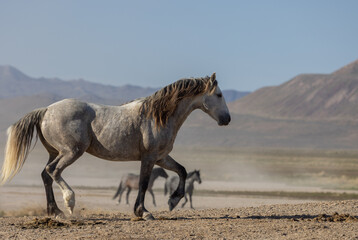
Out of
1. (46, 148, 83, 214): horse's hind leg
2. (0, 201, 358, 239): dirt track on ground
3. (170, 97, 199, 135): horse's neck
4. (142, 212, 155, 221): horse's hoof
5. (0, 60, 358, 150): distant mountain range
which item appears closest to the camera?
(0, 201, 358, 239): dirt track on ground

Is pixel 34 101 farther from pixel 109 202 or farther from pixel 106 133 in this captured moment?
pixel 106 133

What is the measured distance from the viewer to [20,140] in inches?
409

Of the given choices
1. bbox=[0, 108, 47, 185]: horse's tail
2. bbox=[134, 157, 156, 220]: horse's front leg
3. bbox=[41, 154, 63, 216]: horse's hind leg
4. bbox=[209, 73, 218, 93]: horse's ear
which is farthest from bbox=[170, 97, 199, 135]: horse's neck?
bbox=[41, 154, 63, 216]: horse's hind leg

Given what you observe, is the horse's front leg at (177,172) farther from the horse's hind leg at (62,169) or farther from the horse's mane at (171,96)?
the horse's hind leg at (62,169)

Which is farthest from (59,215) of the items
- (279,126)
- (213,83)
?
(279,126)

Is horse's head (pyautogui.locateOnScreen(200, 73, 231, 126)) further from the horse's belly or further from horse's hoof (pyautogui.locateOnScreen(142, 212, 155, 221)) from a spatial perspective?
horse's hoof (pyautogui.locateOnScreen(142, 212, 155, 221))

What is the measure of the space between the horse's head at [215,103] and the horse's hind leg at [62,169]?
2232mm

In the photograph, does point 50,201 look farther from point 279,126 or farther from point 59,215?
point 279,126

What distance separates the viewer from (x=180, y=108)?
1067 cm

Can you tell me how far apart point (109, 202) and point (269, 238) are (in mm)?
16726

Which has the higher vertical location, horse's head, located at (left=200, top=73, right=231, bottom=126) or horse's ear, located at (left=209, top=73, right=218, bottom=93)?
horse's ear, located at (left=209, top=73, right=218, bottom=93)

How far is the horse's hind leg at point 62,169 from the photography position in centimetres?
992

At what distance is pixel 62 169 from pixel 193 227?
229 cm

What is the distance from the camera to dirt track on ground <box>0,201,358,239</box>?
857 centimetres
